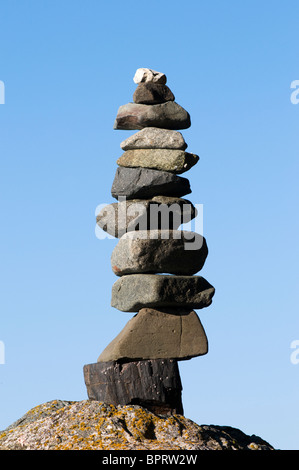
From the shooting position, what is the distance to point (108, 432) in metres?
10.3

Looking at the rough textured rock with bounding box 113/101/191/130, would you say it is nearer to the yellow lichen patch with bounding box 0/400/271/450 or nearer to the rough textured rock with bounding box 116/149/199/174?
the rough textured rock with bounding box 116/149/199/174

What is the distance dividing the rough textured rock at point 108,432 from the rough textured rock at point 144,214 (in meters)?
3.02

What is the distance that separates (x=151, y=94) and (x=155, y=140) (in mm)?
819

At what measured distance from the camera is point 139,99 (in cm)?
1348

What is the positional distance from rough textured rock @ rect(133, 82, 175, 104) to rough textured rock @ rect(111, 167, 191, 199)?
1.26 meters

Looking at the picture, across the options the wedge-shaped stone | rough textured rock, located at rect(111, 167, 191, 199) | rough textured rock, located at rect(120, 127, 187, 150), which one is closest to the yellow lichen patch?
the wedge-shaped stone

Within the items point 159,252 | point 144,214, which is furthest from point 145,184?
point 159,252

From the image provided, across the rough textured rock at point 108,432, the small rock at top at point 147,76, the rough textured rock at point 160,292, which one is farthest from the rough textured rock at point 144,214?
the rough textured rock at point 108,432

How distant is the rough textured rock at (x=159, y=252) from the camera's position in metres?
12.5

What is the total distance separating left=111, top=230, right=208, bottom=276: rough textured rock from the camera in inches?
492
